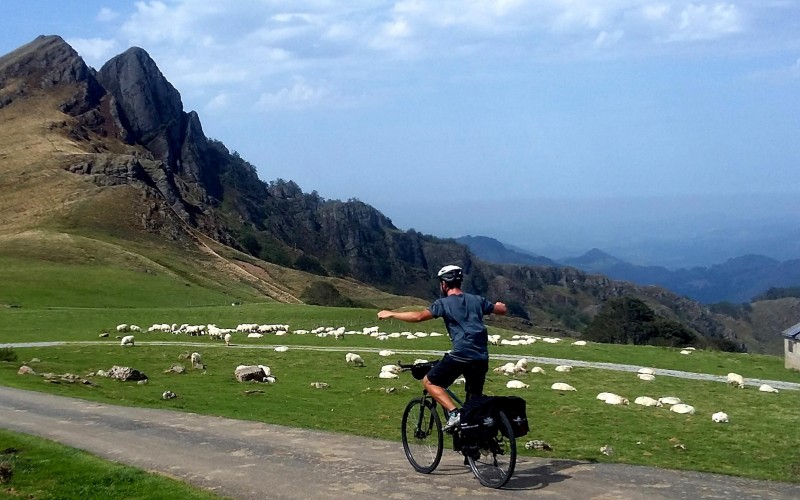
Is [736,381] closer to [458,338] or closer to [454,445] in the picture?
[454,445]

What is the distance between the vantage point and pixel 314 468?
13.6m

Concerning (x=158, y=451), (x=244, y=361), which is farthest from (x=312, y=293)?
(x=158, y=451)

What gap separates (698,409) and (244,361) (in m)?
18.5

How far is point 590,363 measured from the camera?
35.8 m

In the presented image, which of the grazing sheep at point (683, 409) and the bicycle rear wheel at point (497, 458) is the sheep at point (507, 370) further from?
the bicycle rear wheel at point (497, 458)

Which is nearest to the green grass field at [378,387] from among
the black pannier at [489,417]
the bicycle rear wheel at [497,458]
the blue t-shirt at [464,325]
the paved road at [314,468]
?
the paved road at [314,468]

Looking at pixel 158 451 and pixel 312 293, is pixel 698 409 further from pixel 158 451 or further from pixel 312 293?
pixel 312 293

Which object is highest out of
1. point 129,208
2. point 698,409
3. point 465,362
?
point 129,208

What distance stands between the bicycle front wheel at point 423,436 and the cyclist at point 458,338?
0.46 m

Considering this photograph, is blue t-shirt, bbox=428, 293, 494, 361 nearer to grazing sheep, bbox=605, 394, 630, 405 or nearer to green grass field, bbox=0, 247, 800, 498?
green grass field, bbox=0, 247, 800, 498

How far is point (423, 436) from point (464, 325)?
88.4 inches

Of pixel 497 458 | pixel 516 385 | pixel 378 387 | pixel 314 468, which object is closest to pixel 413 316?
pixel 497 458

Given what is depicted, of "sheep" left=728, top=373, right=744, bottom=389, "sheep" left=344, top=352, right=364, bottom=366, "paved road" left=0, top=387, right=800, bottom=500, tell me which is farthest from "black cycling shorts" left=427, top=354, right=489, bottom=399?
"sheep" left=344, top=352, right=364, bottom=366

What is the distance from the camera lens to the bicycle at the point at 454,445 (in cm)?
1221
